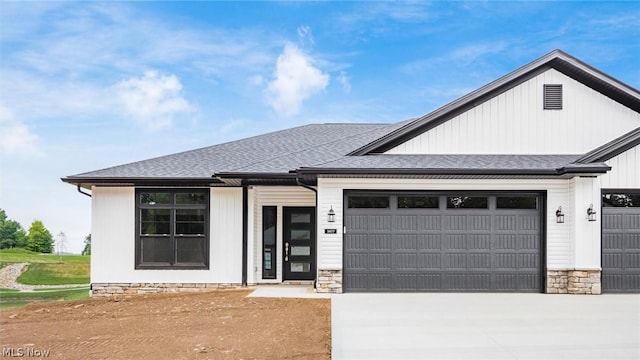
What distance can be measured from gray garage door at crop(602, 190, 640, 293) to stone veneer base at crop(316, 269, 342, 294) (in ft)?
18.8

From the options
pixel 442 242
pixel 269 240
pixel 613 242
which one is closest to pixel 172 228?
pixel 269 240

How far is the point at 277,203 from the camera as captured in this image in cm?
1356

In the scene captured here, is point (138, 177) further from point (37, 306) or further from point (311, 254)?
point (311, 254)

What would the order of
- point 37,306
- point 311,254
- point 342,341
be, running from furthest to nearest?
point 311,254 < point 37,306 < point 342,341

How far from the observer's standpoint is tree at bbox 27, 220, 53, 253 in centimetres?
3897

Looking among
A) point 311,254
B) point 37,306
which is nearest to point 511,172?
point 311,254

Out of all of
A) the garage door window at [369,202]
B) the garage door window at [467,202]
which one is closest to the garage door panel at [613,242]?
the garage door window at [467,202]

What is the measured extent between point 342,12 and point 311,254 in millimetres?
8252

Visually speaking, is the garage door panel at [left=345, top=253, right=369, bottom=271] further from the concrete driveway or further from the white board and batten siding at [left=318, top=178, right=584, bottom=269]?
A: the concrete driveway

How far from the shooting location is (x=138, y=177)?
41.2 feet

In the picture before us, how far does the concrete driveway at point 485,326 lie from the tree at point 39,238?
1372 inches

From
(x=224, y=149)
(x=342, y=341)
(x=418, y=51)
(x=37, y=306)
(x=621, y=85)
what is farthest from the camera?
(x=418, y=51)

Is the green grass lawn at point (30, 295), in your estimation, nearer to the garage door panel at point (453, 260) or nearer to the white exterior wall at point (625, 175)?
the garage door panel at point (453, 260)

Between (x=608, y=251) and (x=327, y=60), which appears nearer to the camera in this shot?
(x=608, y=251)
